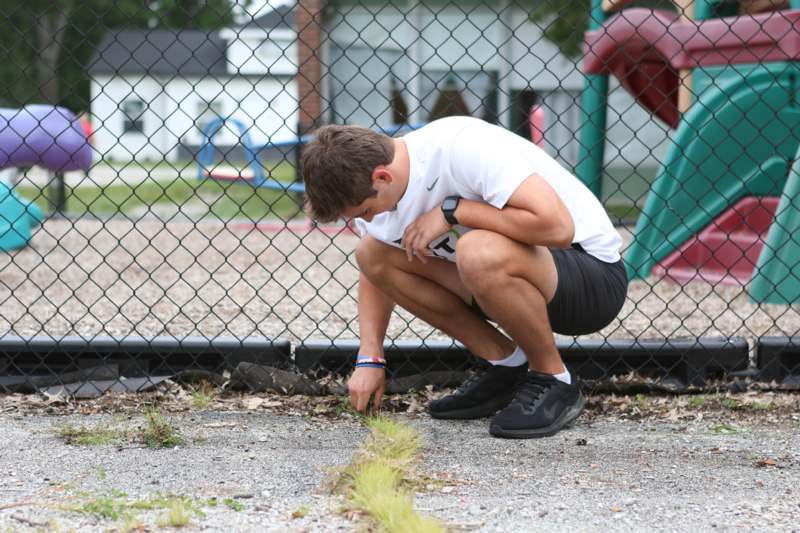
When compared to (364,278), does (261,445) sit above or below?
below

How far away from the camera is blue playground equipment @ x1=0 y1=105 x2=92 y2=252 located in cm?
645

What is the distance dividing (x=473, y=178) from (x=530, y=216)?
0.19m

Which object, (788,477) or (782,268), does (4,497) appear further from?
(782,268)

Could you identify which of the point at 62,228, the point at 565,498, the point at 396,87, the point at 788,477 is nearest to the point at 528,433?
the point at 565,498

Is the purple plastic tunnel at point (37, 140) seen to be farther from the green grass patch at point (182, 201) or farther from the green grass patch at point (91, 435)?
the green grass patch at point (182, 201)

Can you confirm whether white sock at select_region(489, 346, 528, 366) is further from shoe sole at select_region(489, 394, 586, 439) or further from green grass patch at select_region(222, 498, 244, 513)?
green grass patch at select_region(222, 498, 244, 513)

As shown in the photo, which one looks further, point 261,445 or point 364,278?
point 364,278

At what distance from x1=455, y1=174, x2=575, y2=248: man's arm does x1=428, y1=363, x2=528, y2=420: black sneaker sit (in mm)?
594

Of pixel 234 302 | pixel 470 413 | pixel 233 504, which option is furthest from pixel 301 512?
pixel 234 302

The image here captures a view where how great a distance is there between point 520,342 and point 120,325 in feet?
8.45

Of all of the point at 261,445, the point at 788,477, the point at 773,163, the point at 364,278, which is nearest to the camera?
the point at 788,477

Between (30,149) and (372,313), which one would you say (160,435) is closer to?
(372,313)

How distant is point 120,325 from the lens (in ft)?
16.3

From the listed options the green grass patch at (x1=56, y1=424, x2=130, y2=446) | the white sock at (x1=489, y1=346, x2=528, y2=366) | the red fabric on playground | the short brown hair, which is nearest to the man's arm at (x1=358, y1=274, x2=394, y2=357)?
the white sock at (x1=489, y1=346, x2=528, y2=366)
